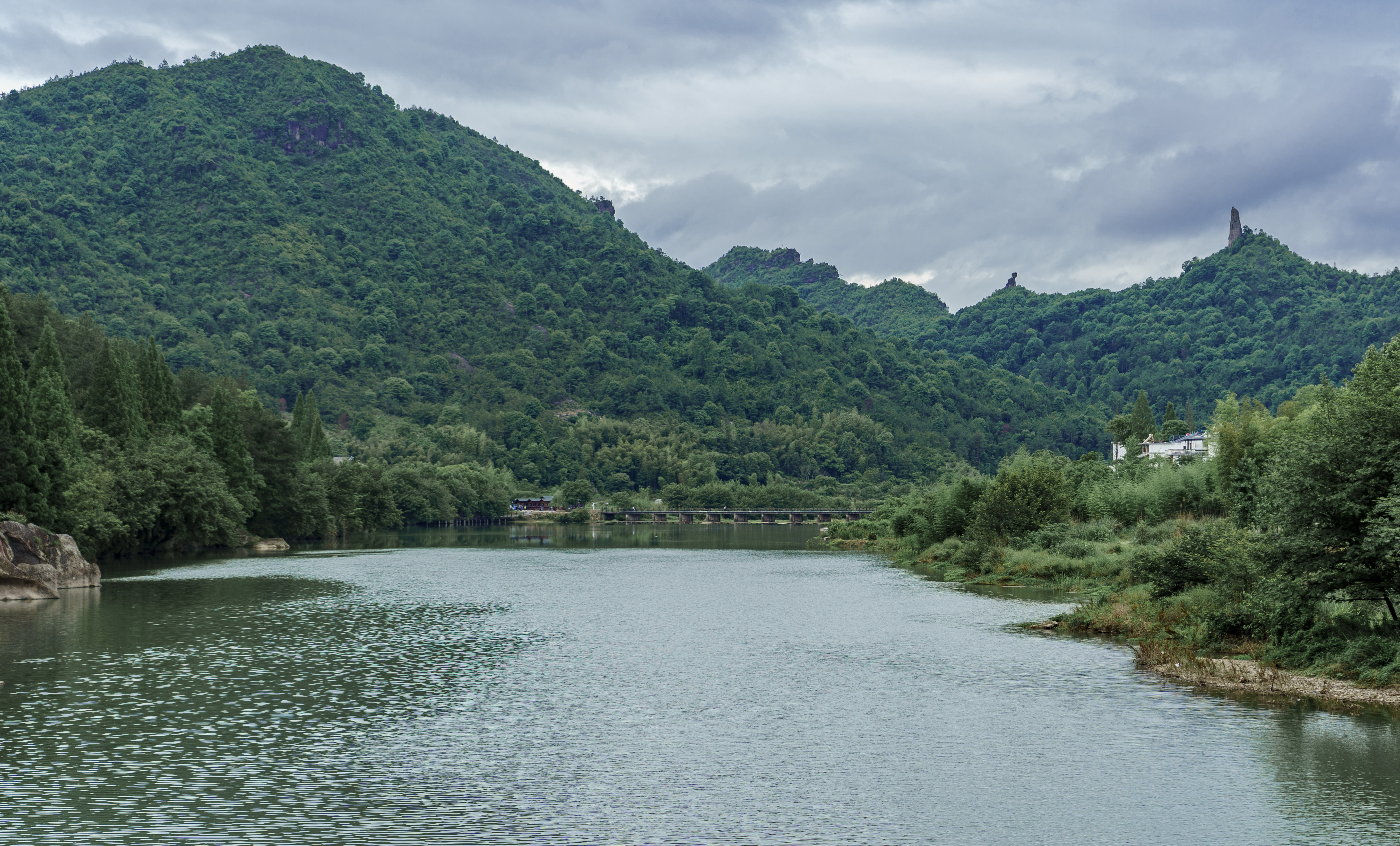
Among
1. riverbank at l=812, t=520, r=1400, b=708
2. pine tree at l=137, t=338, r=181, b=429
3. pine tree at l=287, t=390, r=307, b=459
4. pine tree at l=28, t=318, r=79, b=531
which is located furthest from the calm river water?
pine tree at l=287, t=390, r=307, b=459

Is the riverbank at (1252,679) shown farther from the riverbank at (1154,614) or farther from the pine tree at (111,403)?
the pine tree at (111,403)

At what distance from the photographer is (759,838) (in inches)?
731

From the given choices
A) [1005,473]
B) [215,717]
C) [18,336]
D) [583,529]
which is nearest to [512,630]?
[215,717]

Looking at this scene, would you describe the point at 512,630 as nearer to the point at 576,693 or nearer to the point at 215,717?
the point at 576,693

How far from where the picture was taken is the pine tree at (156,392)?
90.7 m

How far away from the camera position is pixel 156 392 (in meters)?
91.5

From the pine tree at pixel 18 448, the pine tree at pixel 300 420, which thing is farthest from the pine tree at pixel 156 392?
the pine tree at pixel 18 448

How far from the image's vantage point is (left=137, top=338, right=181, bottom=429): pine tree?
9069 cm

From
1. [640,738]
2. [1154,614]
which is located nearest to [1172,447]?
[1154,614]

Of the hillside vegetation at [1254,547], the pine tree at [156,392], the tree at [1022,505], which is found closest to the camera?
the hillside vegetation at [1254,547]

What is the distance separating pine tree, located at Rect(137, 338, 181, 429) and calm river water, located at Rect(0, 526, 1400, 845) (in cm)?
4291

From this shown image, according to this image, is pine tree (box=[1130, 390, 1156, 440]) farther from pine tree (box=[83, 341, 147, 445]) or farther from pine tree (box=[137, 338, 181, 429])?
pine tree (box=[83, 341, 147, 445])

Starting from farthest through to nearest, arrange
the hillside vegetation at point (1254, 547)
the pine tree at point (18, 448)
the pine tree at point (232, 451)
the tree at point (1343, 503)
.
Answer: the pine tree at point (232, 451) → the pine tree at point (18, 448) → the hillside vegetation at point (1254, 547) → the tree at point (1343, 503)

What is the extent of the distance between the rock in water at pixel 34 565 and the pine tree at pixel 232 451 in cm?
3878
